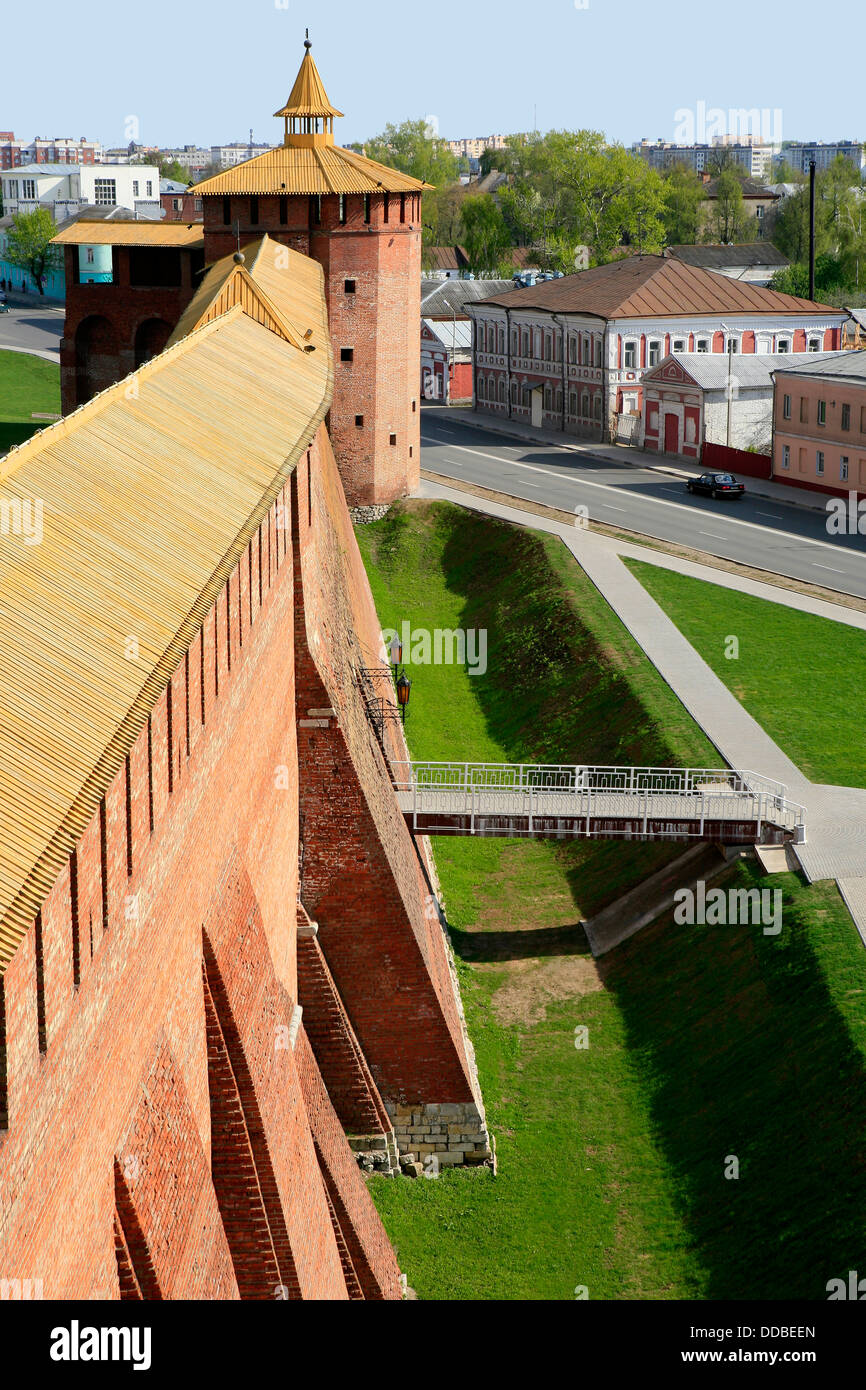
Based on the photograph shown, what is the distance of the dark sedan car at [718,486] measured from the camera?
47000 millimetres

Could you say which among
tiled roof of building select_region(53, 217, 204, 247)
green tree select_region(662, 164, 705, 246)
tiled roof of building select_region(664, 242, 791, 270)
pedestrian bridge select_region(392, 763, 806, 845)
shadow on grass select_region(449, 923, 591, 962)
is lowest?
shadow on grass select_region(449, 923, 591, 962)

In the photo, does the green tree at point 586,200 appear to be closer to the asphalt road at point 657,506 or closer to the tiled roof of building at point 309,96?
the asphalt road at point 657,506

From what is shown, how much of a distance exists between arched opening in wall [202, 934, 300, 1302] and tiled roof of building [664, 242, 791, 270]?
261 ft

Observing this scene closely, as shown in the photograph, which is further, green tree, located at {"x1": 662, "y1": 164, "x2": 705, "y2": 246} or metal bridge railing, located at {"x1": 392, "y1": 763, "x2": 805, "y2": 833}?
green tree, located at {"x1": 662, "y1": 164, "x2": 705, "y2": 246}

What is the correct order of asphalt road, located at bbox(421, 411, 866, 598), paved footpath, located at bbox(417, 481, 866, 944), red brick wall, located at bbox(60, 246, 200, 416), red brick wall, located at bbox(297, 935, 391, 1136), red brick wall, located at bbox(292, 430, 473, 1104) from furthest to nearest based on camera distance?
red brick wall, located at bbox(60, 246, 200, 416) < asphalt road, located at bbox(421, 411, 866, 598) < paved footpath, located at bbox(417, 481, 866, 944) < red brick wall, located at bbox(297, 935, 391, 1136) < red brick wall, located at bbox(292, 430, 473, 1104)

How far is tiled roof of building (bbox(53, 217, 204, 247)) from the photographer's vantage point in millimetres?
41906

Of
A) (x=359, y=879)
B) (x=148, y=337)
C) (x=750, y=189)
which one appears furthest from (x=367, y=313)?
(x=750, y=189)

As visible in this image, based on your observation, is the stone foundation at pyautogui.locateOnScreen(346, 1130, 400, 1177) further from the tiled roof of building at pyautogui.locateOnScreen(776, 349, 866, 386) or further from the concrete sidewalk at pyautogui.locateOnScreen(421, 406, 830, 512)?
the tiled roof of building at pyautogui.locateOnScreen(776, 349, 866, 386)

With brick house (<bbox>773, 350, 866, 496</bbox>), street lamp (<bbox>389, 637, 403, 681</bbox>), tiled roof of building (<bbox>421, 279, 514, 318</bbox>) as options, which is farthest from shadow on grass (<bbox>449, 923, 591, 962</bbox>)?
tiled roof of building (<bbox>421, 279, 514, 318</bbox>)

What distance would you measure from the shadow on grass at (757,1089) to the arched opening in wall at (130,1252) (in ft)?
27.6

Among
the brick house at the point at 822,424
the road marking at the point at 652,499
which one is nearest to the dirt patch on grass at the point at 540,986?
the road marking at the point at 652,499

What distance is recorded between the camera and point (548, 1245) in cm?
1748
